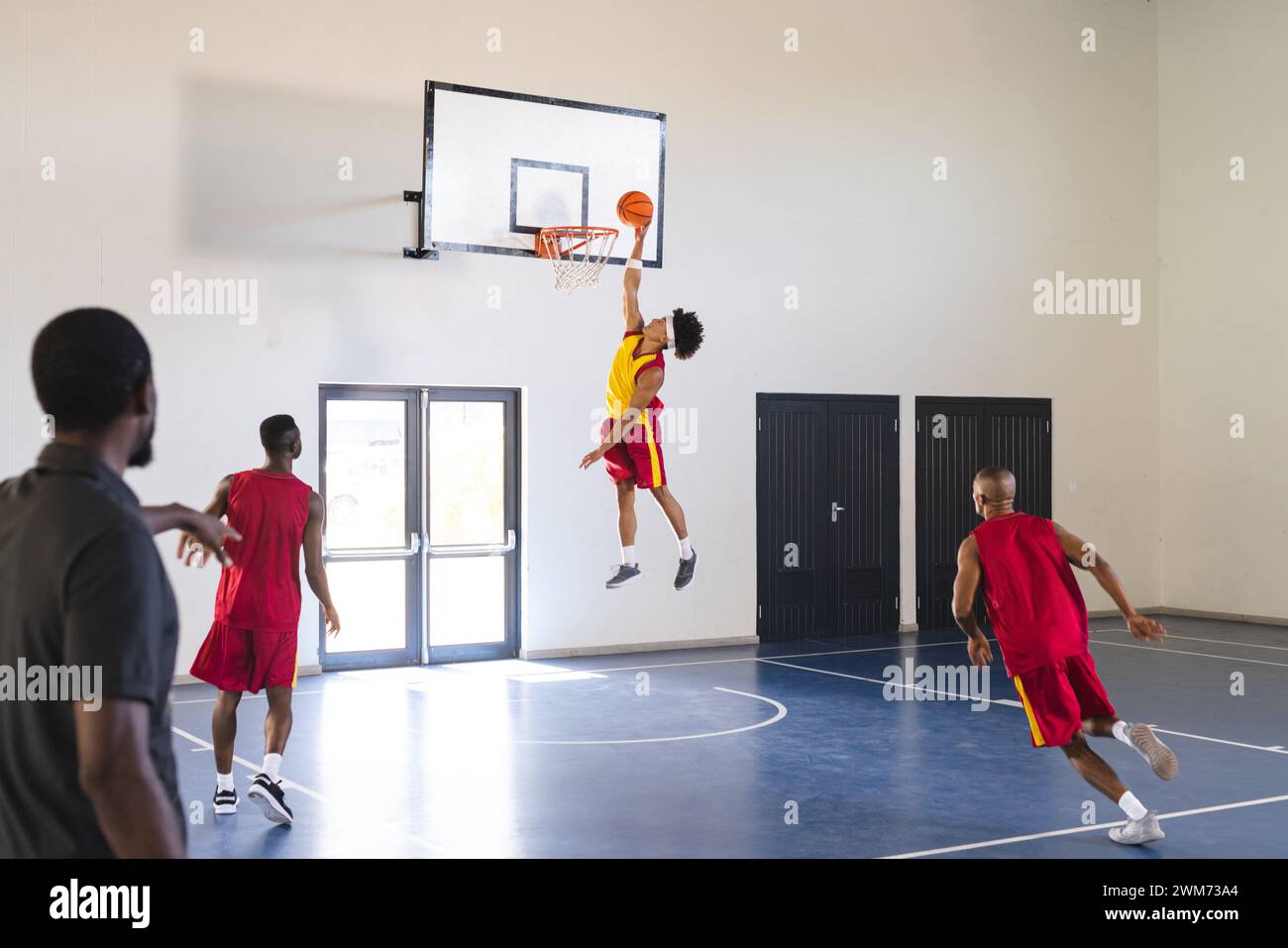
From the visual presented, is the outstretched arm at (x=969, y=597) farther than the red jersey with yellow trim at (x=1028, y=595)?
No

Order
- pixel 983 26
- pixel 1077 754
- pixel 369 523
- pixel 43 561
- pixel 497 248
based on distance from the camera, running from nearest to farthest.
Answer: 1. pixel 43 561
2. pixel 1077 754
3. pixel 497 248
4. pixel 369 523
5. pixel 983 26

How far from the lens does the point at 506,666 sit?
12766mm

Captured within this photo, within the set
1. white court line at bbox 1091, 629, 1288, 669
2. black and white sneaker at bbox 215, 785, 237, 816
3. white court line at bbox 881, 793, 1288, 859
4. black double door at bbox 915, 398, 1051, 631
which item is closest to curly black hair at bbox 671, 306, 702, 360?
white court line at bbox 881, 793, 1288, 859

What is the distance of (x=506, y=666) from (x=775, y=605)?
3472 mm

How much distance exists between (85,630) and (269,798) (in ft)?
16.6

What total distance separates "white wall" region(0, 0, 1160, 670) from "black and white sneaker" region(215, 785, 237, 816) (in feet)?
15.8

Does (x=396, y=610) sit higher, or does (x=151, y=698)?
(x=151, y=698)

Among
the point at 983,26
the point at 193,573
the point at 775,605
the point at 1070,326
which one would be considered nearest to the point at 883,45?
the point at 983,26

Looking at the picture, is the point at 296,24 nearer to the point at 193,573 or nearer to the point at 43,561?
the point at 193,573

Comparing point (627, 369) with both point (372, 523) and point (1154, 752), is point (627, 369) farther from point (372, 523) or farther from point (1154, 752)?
point (372, 523)

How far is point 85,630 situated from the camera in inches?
81.4

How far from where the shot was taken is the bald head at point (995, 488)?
664cm

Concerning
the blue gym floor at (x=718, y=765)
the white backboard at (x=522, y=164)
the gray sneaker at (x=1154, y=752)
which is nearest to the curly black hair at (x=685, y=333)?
the blue gym floor at (x=718, y=765)

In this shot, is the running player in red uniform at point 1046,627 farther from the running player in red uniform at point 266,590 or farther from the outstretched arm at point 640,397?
the running player in red uniform at point 266,590
